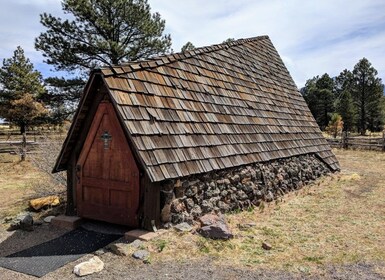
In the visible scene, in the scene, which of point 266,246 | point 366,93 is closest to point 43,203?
point 266,246

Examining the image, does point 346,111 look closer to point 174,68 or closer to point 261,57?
point 261,57

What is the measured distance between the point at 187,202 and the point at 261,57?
820cm

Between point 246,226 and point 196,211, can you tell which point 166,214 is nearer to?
point 196,211

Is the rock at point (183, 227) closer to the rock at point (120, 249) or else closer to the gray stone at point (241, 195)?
the rock at point (120, 249)

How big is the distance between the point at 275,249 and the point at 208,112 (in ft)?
11.2

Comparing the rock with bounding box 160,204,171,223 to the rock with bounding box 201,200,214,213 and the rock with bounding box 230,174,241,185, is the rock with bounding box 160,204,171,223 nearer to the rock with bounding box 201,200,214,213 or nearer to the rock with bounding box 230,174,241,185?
the rock with bounding box 201,200,214,213

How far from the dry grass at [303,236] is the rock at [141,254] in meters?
0.21

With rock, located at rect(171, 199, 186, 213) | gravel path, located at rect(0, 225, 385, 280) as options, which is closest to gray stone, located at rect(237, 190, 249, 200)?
rock, located at rect(171, 199, 186, 213)

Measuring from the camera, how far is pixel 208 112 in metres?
7.40

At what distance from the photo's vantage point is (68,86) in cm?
1764

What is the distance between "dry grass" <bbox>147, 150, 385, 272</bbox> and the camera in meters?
4.76

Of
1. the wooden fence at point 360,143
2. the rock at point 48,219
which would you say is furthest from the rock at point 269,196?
the wooden fence at point 360,143

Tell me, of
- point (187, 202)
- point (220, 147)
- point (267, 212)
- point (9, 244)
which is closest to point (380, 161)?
point (267, 212)

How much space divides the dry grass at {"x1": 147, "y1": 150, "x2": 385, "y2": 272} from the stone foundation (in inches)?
12.5
